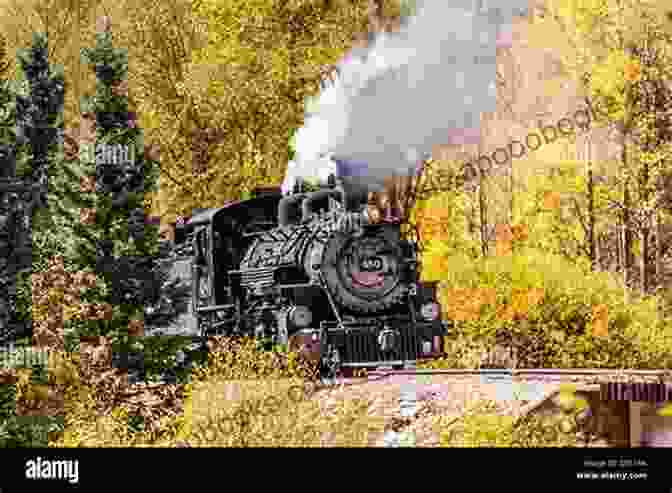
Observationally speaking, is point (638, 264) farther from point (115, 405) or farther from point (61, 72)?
point (115, 405)

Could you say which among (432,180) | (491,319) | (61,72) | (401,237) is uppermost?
(61,72)

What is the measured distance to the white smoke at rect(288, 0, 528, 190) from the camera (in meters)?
19.5

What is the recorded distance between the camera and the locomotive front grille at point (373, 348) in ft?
56.6

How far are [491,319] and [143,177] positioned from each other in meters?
6.66

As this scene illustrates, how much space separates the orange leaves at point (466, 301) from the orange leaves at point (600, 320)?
5.85 feet

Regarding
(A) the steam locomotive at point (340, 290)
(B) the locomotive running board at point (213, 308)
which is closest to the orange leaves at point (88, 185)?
(A) the steam locomotive at point (340, 290)

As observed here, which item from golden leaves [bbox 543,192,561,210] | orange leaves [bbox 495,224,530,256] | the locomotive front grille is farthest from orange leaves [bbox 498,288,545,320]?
orange leaves [bbox 495,224,530,256]

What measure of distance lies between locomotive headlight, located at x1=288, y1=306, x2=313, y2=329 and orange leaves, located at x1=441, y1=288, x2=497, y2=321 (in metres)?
4.04

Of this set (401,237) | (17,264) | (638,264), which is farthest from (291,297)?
(638,264)

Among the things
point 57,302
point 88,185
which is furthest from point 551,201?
point 57,302

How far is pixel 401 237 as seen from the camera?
1811 cm

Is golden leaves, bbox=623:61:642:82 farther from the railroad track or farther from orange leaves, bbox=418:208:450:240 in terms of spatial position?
the railroad track

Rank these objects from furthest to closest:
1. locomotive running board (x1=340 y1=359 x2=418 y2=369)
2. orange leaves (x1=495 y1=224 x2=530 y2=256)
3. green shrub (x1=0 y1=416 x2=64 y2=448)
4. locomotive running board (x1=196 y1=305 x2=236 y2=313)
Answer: orange leaves (x1=495 y1=224 x2=530 y2=256) → locomotive running board (x1=196 y1=305 x2=236 y2=313) → locomotive running board (x1=340 y1=359 x2=418 y2=369) → green shrub (x1=0 y1=416 x2=64 y2=448)
